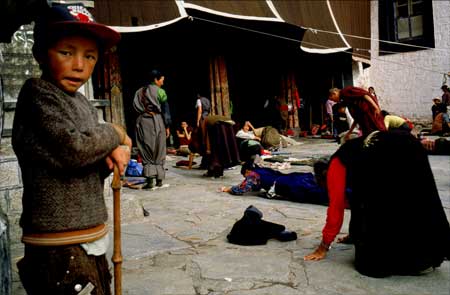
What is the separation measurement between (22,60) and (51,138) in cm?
309

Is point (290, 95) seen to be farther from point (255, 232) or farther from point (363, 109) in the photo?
point (363, 109)

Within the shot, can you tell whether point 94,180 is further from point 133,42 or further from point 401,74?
point 401,74

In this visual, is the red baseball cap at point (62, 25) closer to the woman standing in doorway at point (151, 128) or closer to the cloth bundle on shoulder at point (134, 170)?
the woman standing in doorway at point (151, 128)

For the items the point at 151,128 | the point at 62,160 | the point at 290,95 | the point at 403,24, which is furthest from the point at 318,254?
the point at 403,24

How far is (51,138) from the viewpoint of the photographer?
5.59 feet

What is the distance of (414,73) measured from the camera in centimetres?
1731

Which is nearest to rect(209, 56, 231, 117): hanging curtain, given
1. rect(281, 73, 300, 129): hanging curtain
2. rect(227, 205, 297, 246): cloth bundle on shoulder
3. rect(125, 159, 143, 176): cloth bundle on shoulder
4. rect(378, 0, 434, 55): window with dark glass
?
rect(281, 73, 300, 129): hanging curtain

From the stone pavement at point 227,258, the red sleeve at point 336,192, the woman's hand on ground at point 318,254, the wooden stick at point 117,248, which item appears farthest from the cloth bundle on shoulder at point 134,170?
the wooden stick at point 117,248

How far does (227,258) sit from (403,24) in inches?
629

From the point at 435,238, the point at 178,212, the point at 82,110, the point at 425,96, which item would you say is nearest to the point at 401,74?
the point at 425,96

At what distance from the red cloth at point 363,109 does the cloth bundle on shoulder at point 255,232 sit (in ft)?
4.56

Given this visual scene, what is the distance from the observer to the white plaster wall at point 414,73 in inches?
650

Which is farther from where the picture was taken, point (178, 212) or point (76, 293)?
point (178, 212)

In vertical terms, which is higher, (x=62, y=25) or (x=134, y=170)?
(x=62, y=25)
